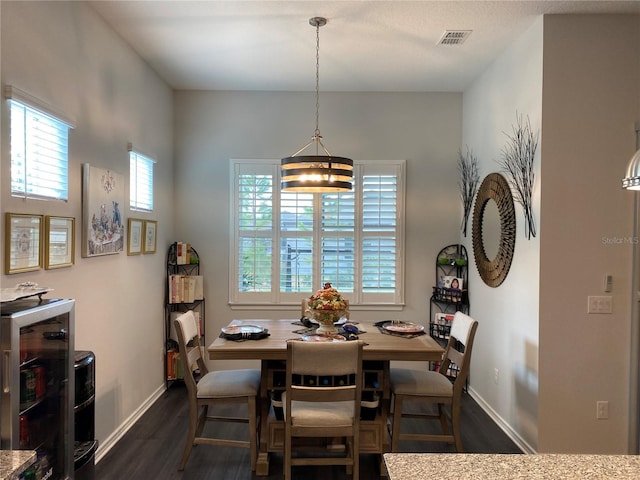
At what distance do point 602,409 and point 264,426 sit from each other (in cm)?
231

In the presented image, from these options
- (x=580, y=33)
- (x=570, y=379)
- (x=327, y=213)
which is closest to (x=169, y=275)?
(x=327, y=213)

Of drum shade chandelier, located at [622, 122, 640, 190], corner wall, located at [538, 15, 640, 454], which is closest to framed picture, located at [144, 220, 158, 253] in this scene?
corner wall, located at [538, 15, 640, 454]

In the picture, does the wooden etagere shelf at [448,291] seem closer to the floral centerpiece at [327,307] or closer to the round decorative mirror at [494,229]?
the round decorative mirror at [494,229]

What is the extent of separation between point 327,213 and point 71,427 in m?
3.21

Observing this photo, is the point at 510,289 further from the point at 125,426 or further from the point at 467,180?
the point at 125,426

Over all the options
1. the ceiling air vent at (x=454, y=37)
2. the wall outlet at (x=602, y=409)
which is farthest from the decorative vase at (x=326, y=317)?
the ceiling air vent at (x=454, y=37)

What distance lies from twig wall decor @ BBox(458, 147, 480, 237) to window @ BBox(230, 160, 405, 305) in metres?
0.63

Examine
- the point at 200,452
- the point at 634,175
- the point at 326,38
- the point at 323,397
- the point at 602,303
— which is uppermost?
the point at 326,38

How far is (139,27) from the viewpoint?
329 centimetres

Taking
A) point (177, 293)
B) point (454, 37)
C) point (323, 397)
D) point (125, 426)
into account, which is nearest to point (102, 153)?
point (177, 293)

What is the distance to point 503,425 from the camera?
3.62 metres

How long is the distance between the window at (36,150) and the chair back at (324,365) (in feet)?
5.18

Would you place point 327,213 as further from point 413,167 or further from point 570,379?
point 570,379

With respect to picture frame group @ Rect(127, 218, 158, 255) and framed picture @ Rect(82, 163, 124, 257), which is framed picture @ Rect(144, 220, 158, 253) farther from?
framed picture @ Rect(82, 163, 124, 257)
